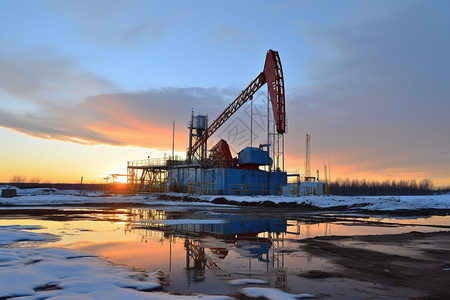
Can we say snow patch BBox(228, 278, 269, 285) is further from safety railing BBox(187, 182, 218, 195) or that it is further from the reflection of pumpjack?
safety railing BBox(187, 182, 218, 195)

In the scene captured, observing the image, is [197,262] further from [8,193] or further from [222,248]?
[8,193]

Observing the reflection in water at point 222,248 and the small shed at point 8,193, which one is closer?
the reflection in water at point 222,248

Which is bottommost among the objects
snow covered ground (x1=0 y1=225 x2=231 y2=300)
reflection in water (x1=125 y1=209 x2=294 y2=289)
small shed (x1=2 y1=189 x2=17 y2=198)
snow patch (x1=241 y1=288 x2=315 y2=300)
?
small shed (x1=2 y1=189 x2=17 y2=198)

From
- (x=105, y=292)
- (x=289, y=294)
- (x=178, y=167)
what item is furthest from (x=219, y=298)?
(x=178, y=167)

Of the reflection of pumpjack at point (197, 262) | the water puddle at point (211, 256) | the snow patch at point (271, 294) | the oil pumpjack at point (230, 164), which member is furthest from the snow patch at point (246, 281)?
the oil pumpjack at point (230, 164)

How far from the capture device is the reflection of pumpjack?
205 inches

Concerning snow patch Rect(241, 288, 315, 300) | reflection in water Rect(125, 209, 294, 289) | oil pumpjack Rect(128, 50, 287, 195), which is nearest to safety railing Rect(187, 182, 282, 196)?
oil pumpjack Rect(128, 50, 287, 195)

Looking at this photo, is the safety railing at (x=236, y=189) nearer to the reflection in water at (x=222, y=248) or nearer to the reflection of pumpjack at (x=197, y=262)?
the reflection in water at (x=222, y=248)

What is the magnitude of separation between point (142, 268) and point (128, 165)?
50.8 m

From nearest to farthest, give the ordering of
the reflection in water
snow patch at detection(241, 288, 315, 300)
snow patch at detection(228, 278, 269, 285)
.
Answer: snow patch at detection(241, 288, 315, 300) → snow patch at detection(228, 278, 269, 285) → the reflection in water

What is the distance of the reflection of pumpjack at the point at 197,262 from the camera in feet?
17.0

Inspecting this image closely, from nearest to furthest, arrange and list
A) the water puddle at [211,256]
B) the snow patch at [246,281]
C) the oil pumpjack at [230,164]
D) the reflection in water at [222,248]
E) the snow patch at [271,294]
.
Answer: the snow patch at [271,294] < the water puddle at [211,256] < the snow patch at [246,281] < the reflection in water at [222,248] < the oil pumpjack at [230,164]

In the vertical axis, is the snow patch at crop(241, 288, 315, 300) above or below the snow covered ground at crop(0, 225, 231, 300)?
above

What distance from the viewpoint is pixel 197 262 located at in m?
5.96
